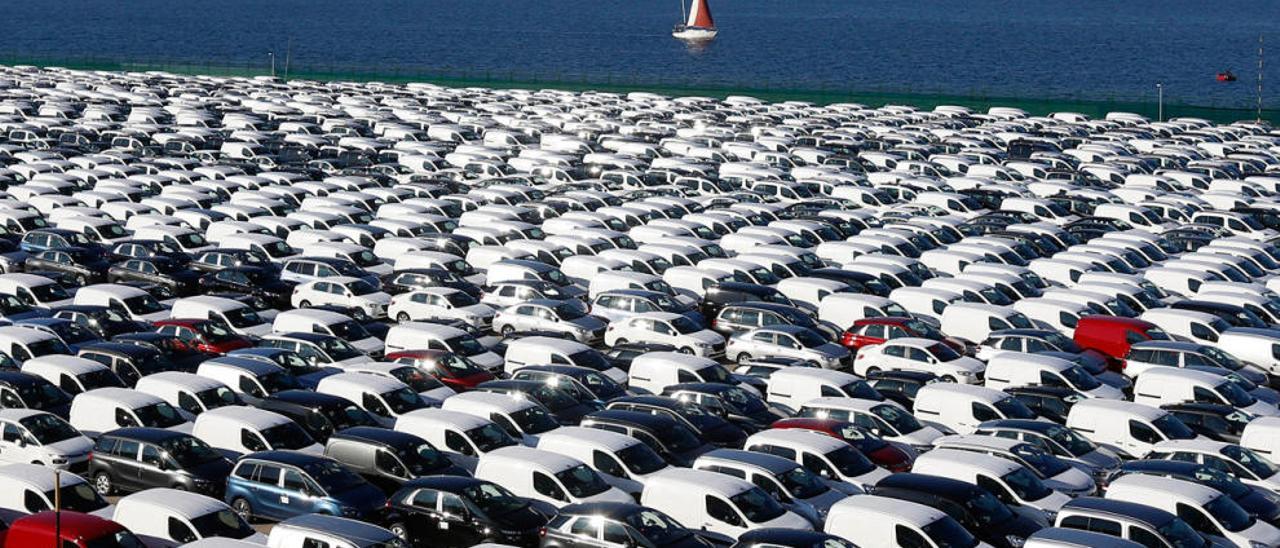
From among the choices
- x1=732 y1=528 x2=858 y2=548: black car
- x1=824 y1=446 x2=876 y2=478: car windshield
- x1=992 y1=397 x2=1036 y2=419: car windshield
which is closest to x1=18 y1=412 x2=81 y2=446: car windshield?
x1=732 y1=528 x2=858 y2=548: black car

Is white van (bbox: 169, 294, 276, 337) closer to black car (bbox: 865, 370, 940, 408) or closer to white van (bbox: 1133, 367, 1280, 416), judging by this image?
black car (bbox: 865, 370, 940, 408)

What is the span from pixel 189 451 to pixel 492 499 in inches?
220

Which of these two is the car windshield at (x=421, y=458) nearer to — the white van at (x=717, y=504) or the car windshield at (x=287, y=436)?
the car windshield at (x=287, y=436)

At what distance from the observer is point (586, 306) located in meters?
42.1

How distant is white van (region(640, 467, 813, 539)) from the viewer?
23812 mm

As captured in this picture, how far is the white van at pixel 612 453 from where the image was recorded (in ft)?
86.4

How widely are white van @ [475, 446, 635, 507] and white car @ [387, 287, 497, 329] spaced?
14654 millimetres

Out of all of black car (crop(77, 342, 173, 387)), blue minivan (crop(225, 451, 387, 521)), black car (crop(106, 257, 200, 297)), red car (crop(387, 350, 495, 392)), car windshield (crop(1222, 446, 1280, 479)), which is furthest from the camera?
black car (crop(106, 257, 200, 297))

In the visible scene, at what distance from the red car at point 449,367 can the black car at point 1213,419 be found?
13538 millimetres

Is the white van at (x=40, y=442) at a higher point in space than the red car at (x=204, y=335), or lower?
higher

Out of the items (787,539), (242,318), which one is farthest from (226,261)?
(787,539)

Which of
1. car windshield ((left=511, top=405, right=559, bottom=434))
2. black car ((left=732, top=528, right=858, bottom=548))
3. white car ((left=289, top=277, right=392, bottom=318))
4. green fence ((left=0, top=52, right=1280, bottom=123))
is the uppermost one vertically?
black car ((left=732, top=528, right=858, bottom=548))

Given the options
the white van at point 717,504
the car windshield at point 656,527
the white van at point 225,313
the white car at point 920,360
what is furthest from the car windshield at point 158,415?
the white car at point 920,360

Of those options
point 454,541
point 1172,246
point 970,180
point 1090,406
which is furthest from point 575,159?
point 454,541
